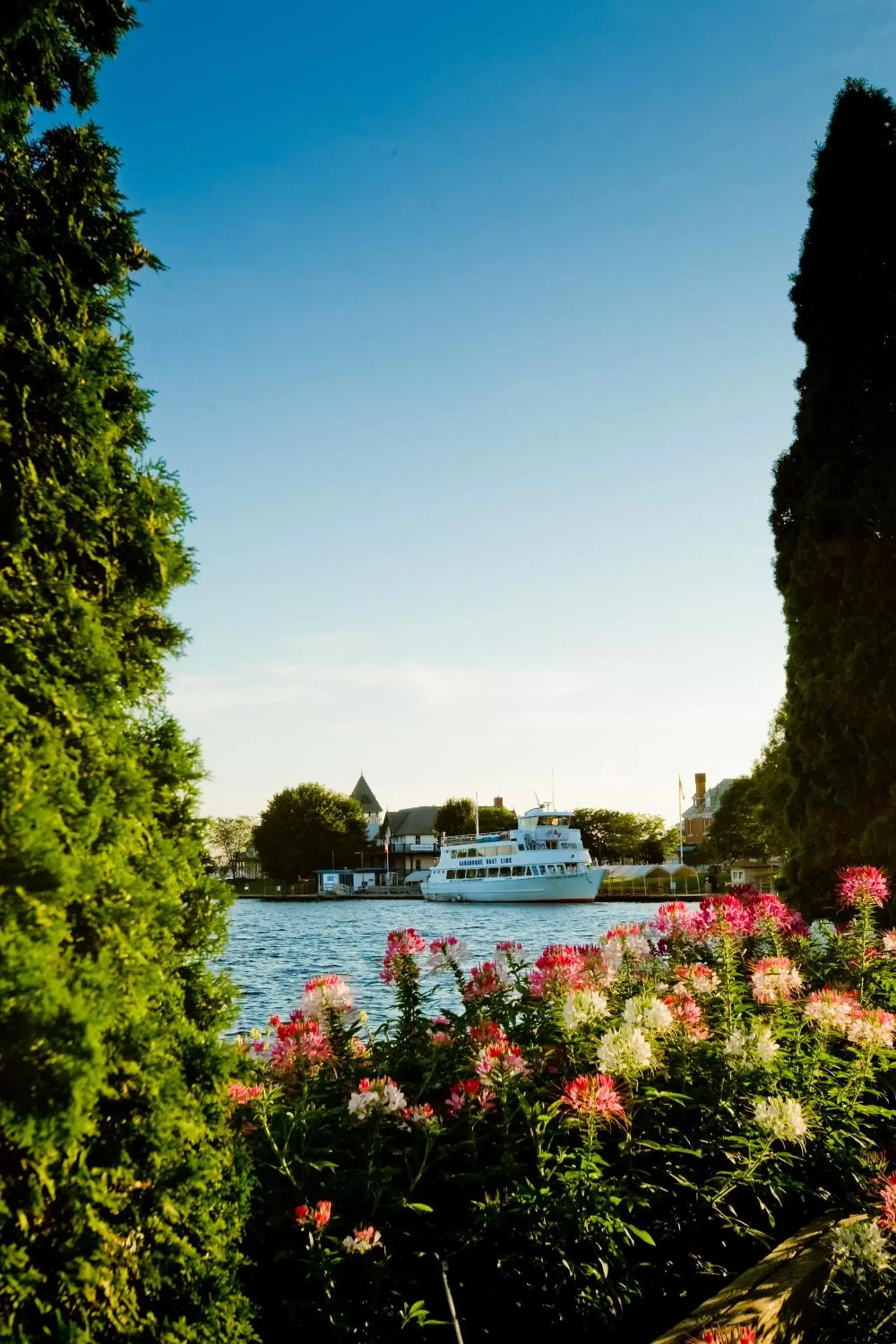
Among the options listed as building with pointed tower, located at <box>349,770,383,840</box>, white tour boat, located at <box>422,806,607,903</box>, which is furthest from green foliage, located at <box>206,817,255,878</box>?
white tour boat, located at <box>422,806,607,903</box>

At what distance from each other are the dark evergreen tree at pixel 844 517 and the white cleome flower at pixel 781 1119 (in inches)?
282

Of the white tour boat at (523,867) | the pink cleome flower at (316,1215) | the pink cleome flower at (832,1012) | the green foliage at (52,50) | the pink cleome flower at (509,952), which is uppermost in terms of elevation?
the green foliage at (52,50)

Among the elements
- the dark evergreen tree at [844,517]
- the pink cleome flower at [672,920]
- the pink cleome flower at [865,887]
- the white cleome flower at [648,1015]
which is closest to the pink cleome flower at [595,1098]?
Result: the white cleome flower at [648,1015]

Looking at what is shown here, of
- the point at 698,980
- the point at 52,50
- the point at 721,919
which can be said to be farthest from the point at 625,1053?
the point at 52,50

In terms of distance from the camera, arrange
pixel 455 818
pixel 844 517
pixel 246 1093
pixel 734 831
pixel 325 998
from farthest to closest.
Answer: pixel 455 818
pixel 734 831
pixel 844 517
pixel 325 998
pixel 246 1093

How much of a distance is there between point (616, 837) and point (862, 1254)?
302 feet

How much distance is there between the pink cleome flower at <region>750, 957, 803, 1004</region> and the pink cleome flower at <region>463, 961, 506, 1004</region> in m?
1.15

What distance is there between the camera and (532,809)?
64.7 meters

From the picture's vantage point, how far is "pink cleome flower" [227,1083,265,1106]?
2836 mm

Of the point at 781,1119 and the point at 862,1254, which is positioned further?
the point at 781,1119

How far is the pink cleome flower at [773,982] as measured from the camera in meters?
3.91

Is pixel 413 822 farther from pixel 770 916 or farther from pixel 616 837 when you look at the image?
pixel 770 916

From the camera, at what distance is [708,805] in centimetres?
11406

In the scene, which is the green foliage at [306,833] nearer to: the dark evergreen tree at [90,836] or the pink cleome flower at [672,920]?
the pink cleome flower at [672,920]
